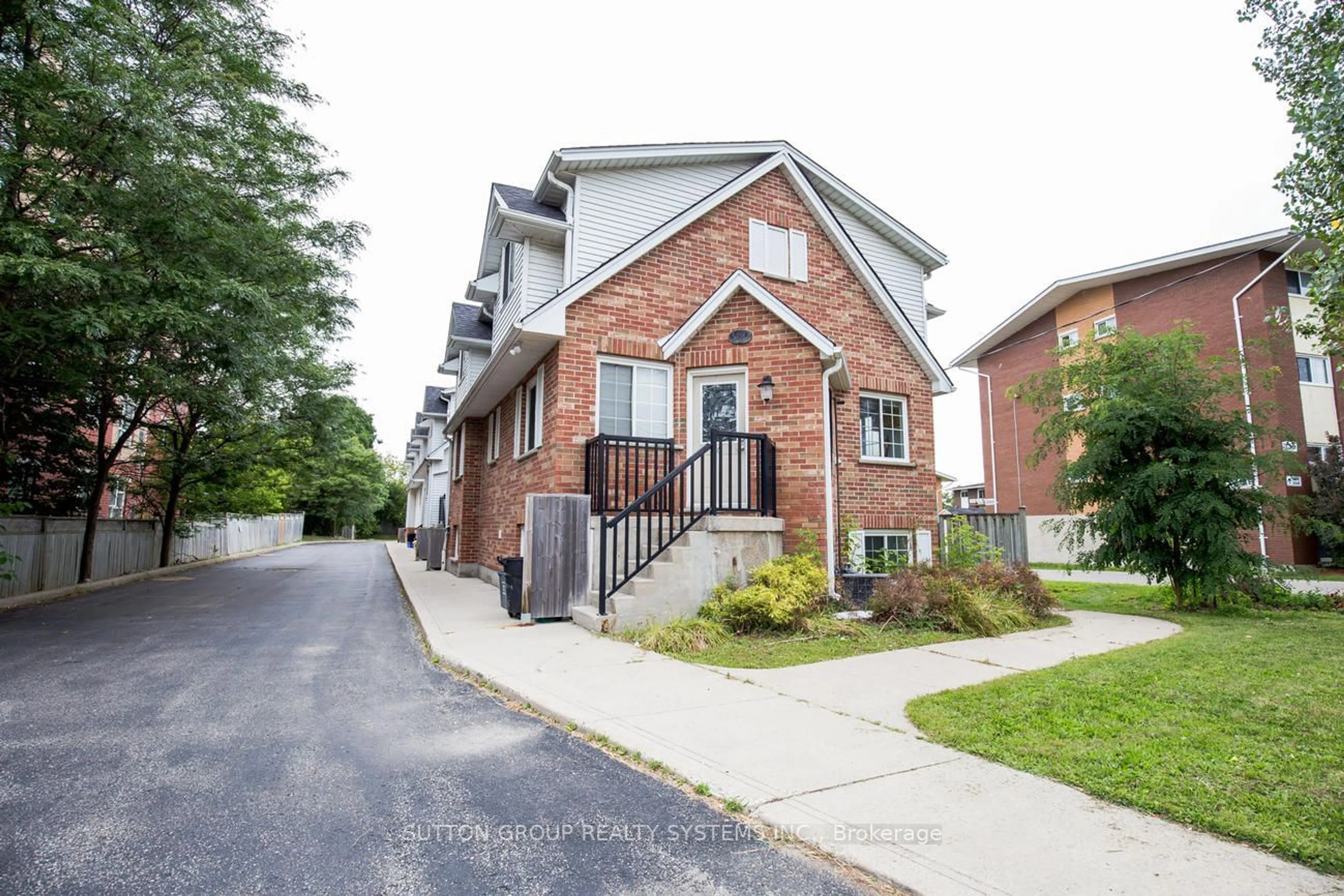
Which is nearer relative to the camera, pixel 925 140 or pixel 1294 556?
pixel 925 140

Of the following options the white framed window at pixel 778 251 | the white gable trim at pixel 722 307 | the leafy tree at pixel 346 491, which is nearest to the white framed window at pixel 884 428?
the white gable trim at pixel 722 307

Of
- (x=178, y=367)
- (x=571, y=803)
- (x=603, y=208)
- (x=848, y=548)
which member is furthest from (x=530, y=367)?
(x=571, y=803)

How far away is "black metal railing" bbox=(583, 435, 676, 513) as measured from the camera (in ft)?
30.2

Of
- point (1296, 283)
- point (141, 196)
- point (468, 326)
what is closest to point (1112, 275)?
point (1296, 283)

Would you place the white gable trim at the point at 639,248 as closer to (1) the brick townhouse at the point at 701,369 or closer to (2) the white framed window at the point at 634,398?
(1) the brick townhouse at the point at 701,369

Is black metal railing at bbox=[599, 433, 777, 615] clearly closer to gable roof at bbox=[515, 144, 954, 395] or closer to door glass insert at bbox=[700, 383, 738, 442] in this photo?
door glass insert at bbox=[700, 383, 738, 442]

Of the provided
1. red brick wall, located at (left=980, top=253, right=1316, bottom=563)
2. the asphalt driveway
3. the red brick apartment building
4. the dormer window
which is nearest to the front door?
the asphalt driveway

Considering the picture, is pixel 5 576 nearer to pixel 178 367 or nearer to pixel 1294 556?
pixel 178 367

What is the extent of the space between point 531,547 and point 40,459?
1227 centimetres

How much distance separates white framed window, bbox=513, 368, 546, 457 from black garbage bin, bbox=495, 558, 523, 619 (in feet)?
7.76

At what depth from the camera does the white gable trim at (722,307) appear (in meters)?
9.99

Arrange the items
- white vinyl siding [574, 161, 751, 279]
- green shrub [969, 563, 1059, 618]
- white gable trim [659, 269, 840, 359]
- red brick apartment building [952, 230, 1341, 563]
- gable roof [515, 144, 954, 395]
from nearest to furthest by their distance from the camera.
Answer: green shrub [969, 563, 1059, 618]
white gable trim [659, 269, 840, 359]
gable roof [515, 144, 954, 395]
white vinyl siding [574, 161, 751, 279]
red brick apartment building [952, 230, 1341, 563]

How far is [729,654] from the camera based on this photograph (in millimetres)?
6719

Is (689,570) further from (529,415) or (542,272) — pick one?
(542,272)
